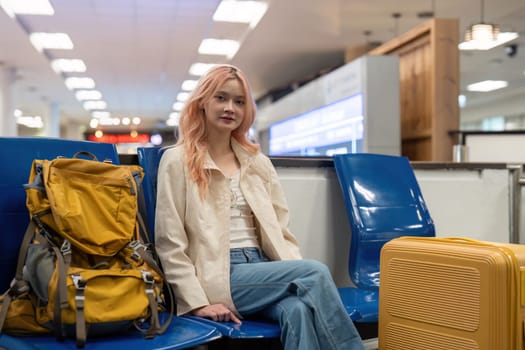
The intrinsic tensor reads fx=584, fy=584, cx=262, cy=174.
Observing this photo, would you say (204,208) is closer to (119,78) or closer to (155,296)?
(155,296)

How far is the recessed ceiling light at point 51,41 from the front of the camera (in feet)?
29.9

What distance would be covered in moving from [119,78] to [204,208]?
11251 mm

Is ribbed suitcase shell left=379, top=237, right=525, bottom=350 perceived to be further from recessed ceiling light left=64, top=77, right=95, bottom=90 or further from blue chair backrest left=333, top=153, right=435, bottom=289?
recessed ceiling light left=64, top=77, right=95, bottom=90

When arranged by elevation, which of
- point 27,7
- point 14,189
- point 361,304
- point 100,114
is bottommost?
point 361,304

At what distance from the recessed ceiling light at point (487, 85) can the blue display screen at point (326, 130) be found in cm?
560

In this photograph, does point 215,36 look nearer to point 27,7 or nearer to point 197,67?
point 197,67

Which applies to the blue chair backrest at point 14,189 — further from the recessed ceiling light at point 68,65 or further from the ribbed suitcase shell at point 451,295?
the recessed ceiling light at point 68,65

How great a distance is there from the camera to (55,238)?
65.7 inches

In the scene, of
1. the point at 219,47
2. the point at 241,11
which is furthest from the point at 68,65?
the point at 241,11

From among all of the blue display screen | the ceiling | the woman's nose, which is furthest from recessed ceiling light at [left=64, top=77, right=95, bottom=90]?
the woman's nose

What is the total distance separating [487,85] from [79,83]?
31.0 ft

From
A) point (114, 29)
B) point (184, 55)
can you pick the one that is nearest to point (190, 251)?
point (114, 29)

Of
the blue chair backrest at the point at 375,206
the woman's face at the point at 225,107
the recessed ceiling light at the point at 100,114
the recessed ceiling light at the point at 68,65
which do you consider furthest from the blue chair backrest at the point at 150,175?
the recessed ceiling light at the point at 100,114

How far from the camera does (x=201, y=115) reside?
2172 millimetres
